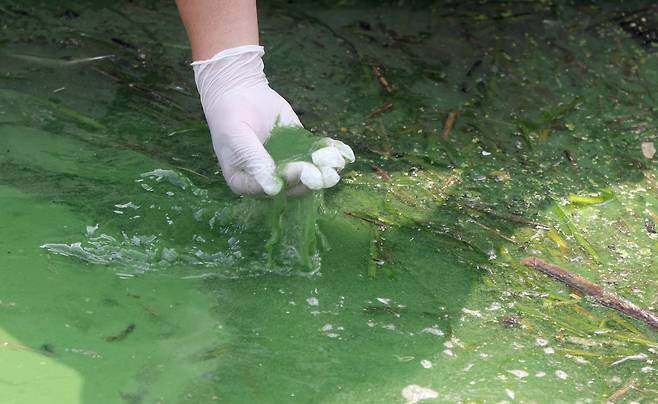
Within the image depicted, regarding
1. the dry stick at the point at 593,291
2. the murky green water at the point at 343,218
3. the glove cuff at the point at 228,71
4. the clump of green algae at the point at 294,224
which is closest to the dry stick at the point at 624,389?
the murky green water at the point at 343,218

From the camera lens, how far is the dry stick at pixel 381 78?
329 cm

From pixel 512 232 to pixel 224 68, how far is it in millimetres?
914

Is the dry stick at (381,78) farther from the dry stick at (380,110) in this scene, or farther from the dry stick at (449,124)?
the dry stick at (449,124)

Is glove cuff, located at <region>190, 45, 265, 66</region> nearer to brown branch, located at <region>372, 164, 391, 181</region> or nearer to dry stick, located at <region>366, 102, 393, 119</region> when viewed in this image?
brown branch, located at <region>372, 164, 391, 181</region>

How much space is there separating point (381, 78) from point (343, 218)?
0.98 meters

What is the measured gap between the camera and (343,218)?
8.27ft

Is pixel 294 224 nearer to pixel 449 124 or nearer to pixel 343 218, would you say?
pixel 343 218

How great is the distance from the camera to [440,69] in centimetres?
346

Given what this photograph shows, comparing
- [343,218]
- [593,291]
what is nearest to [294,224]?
[343,218]

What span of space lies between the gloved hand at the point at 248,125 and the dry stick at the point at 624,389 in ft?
2.58

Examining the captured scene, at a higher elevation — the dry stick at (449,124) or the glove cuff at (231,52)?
the glove cuff at (231,52)

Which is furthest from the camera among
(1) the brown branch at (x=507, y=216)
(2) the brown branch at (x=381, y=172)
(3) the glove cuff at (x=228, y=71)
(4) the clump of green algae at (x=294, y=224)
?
(2) the brown branch at (x=381, y=172)

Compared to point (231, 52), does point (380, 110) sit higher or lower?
lower

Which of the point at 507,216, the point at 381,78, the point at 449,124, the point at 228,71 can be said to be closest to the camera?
the point at 228,71
